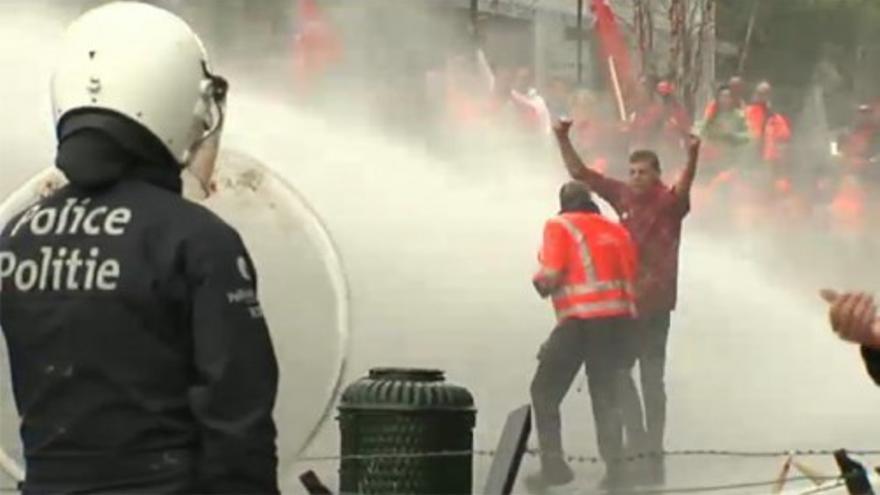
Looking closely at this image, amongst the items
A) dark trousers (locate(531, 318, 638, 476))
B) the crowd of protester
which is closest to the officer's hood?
dark trousers (locate(531, 318, 638, 476))

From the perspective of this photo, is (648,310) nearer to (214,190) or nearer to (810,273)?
(810,273)

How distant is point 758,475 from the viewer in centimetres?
1038

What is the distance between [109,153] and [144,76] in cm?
14

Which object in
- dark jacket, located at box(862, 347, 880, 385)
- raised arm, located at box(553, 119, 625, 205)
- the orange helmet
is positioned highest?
dark jacket, located at box(862, 347, 880, 385)

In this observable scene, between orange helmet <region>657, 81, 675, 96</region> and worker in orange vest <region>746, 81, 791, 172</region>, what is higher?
orange helmet <region>657, 81, 675, 96</region>

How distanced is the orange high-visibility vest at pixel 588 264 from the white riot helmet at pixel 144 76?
6.39m

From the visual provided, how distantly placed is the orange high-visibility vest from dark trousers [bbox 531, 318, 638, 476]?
0.07 m

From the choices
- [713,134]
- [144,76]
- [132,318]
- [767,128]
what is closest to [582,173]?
[713,134]

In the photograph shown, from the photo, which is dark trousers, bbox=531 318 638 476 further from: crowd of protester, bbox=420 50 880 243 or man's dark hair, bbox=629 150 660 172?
crowd of protester, bbox=420 50 880 243

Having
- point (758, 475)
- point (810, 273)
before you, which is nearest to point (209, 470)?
point (758, 475)

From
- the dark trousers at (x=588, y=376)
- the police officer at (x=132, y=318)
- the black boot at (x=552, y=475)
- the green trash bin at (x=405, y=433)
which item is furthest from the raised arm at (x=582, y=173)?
the police officer at (x=132, y=318)

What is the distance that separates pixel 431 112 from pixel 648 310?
1.36 m

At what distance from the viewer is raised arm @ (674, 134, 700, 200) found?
35.0 feet

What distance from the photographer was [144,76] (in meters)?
3.77
